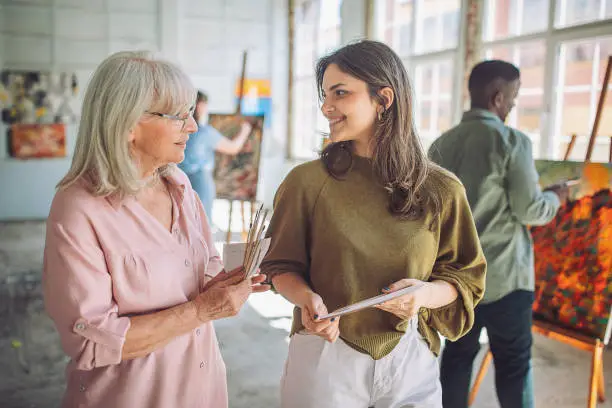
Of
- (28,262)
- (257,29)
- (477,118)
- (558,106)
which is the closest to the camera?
(477,118)

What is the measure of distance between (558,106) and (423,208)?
384 centimetres

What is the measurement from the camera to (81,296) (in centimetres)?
Result: 110

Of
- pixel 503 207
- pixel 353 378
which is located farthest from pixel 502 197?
pixel 353 378

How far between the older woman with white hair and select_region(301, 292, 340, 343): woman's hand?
13 cm

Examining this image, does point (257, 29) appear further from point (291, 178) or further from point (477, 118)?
point (291, 178)

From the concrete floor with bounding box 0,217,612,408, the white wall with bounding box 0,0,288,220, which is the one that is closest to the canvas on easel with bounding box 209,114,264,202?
the concrete floor with bounding box 0,217,612,408

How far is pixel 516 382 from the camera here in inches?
87.4

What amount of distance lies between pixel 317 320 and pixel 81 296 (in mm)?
482

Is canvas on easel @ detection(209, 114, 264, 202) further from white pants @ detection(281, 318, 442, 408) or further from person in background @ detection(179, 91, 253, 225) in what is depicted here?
white pants @ detection(281, 318, 442, 408)

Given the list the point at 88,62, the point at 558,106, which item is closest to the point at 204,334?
the point at 558,106

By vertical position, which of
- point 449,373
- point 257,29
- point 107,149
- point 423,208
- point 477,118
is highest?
point 257,29

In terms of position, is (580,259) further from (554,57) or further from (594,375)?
(554,57)

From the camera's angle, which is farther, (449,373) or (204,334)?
(449,373)

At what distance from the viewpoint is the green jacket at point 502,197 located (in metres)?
2.13
